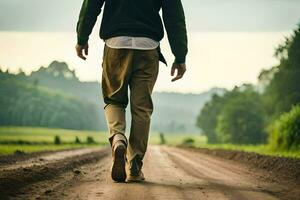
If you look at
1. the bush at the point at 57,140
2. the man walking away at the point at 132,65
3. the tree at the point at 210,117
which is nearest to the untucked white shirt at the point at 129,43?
the man walking away at the point at 132,65

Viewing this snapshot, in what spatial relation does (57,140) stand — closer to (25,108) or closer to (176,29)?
(25,108)

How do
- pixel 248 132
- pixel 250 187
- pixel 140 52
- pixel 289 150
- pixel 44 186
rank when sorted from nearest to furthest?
1. pixel 44 186
2. pixel 250 187
3. pixel 140 52
4. pixel 289 150
5. pixel 248 132

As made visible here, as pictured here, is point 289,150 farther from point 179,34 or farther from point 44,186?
point 44,186

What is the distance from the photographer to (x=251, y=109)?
91438 mm

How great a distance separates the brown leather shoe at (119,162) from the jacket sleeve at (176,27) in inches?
54.7

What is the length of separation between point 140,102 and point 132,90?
6.3 inches

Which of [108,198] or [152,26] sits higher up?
[152,26]

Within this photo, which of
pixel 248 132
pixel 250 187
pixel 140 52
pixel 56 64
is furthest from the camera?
pixel 56 64

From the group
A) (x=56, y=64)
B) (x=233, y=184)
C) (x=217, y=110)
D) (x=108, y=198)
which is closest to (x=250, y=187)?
(x=233, y=184)

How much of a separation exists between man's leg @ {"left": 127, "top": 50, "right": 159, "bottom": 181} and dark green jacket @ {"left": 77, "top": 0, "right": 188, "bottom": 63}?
28cm

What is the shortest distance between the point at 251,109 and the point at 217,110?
30633 mm

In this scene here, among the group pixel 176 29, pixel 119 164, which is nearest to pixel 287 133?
pixel 176 29

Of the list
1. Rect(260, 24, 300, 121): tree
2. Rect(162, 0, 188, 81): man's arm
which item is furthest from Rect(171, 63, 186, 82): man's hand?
Rect(260, 24, 300, 121): tree

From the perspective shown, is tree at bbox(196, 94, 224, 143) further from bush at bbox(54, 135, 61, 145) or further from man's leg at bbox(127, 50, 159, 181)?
man's leg at bbox(127, 50, 159, 181)
